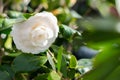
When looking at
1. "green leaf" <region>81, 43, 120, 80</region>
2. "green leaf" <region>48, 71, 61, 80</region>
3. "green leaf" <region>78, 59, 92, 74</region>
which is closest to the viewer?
"green leaf" <region>81, 43, 120, 80</region>

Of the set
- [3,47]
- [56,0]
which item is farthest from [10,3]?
[3,47]

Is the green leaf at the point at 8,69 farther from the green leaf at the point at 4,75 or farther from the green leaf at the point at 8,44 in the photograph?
the green leaf at the point at 8,44

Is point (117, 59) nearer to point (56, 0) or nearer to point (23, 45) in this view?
point (23, 45)

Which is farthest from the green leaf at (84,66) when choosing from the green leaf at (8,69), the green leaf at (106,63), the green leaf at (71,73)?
the green leaf at (106,63)

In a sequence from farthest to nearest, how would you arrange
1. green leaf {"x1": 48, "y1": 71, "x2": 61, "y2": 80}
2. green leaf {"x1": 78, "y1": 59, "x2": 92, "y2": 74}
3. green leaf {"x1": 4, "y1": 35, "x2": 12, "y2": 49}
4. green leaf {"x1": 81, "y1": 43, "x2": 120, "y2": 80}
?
green leaf {"x1": 4, "y1": 35, "x2": 12, "y2": 49} < green leaf {"x1": 78, "y1": 59, "x2": 92, "y2": 74} < green leaf {"x1": 48, "y1": 71, "x2": 61, "y2": 80} < green leaf {"x1": 81, "y1": 43, "x2": 120, "y2": 80}

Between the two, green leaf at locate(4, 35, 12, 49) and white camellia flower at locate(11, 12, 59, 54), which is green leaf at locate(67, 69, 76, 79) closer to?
white camellia flower at locate(11, 12, 59, 54)

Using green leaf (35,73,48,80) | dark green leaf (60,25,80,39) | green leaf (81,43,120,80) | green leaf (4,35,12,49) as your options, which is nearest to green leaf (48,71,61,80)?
green leaf (35,73,48,80)
